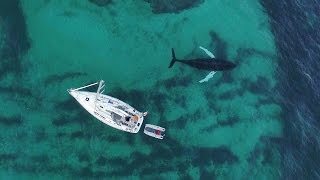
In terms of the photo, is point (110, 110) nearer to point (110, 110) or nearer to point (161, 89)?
point (110, 110)

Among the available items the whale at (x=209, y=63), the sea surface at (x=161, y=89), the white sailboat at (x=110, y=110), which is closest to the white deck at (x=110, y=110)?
the white sailboat at (x=110, y=110)

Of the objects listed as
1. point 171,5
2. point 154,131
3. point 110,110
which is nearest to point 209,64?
point 171,5

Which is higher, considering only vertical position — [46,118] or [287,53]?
[287,53]

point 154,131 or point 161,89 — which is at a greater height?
point 161,89

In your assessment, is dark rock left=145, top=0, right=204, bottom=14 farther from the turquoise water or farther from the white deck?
the white deck

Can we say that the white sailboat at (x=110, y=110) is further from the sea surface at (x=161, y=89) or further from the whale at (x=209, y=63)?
the whale at (x=209, y=63)

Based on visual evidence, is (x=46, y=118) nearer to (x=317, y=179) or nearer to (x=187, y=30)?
(x=187, y=30)

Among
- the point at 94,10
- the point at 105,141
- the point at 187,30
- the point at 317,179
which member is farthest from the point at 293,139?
the point at 94,10

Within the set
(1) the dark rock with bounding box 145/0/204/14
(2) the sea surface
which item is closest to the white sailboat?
(2) the sea surface
